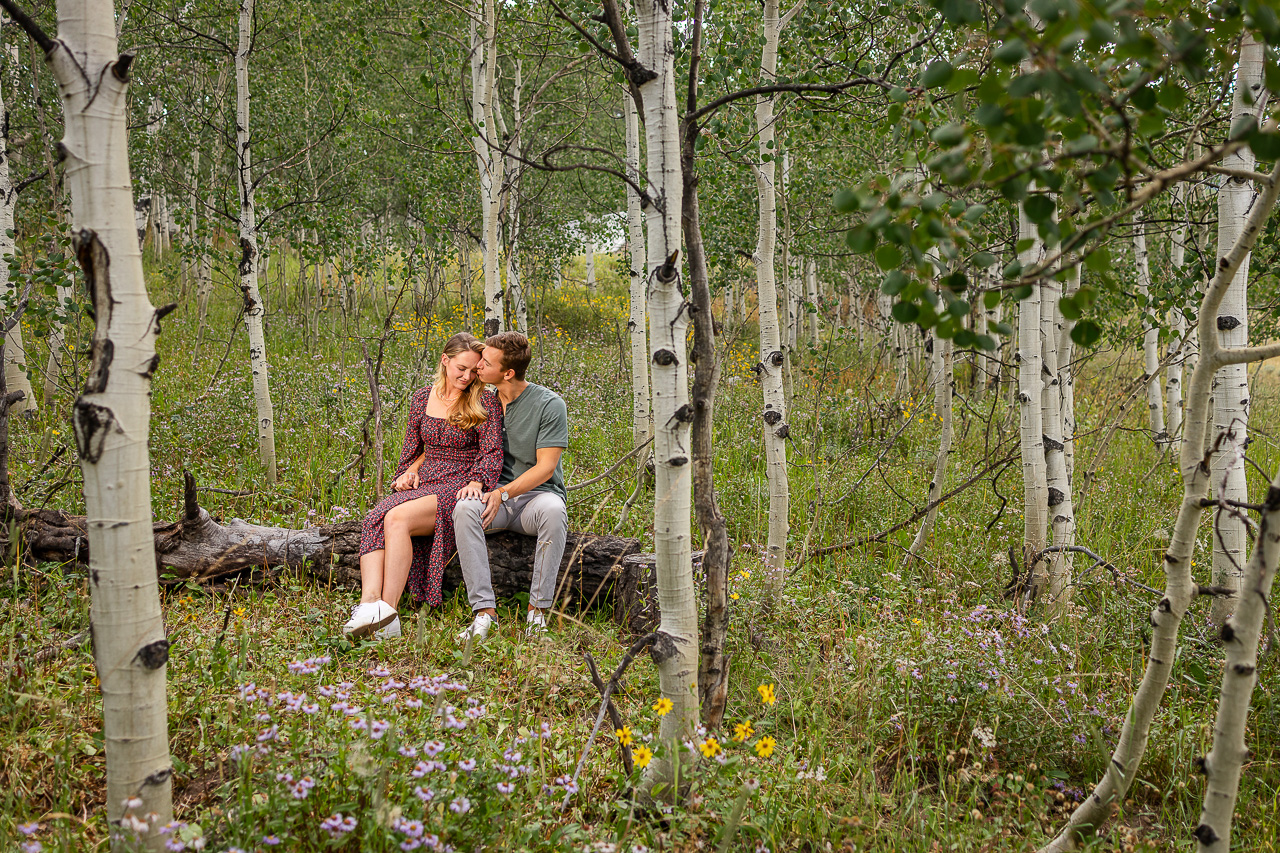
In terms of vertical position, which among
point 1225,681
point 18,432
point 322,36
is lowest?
point 1225,681

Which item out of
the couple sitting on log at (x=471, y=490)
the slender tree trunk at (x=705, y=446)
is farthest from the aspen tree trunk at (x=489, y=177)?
the slender tree trunk at (x=705, y=446)

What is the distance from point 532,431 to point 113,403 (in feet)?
7.85

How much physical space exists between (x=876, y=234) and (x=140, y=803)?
1.93 metres

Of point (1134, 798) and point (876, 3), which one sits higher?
point (876, 3)

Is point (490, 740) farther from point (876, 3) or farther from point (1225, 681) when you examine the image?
point (876, 3)

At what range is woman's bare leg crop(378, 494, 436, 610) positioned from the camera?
11.6 ft

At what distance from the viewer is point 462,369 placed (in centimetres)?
392

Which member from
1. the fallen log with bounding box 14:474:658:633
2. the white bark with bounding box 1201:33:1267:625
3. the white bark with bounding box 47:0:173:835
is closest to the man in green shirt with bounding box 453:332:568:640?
the fallen log with bounding box 14:474:658:633

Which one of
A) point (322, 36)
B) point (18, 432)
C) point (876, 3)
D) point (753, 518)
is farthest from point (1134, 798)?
point (322, 36)

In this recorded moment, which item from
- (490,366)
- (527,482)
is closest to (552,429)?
(527,482)

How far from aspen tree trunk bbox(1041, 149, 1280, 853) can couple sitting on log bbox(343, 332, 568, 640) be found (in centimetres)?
214

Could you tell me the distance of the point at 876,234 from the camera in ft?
3.65

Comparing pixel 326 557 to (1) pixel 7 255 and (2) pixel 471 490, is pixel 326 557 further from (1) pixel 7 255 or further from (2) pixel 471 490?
(1) pixel 7 255

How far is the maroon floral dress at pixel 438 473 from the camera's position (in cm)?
369
